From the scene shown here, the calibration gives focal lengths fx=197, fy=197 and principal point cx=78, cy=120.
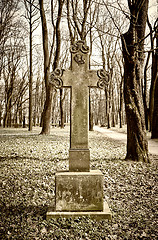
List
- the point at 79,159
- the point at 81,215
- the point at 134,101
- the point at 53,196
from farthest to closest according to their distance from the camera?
the point at 134,101 → the point at 53,196 → the point at 79,159 → the point at 81,215

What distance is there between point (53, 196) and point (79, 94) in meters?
2.32

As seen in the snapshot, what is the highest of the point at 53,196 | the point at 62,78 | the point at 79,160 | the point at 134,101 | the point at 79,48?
the point at 79,48

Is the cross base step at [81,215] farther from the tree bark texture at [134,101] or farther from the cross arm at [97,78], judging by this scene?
the tree bark texture at [134,101]

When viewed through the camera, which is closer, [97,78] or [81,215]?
[81,215]

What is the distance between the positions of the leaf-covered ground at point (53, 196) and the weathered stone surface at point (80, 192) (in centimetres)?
22

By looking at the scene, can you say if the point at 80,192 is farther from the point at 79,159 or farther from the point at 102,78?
the point at 102,78

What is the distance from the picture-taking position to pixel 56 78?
147 inches

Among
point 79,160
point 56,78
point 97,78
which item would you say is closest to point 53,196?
point 79,160

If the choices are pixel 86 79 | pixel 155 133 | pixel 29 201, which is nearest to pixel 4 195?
pixel 29 201

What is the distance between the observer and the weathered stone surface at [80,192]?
3.41 meters

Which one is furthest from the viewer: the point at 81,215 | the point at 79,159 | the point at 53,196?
the point at 53,196

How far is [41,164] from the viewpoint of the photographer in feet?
21.1

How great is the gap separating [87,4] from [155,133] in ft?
40.2

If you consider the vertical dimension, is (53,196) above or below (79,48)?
below
